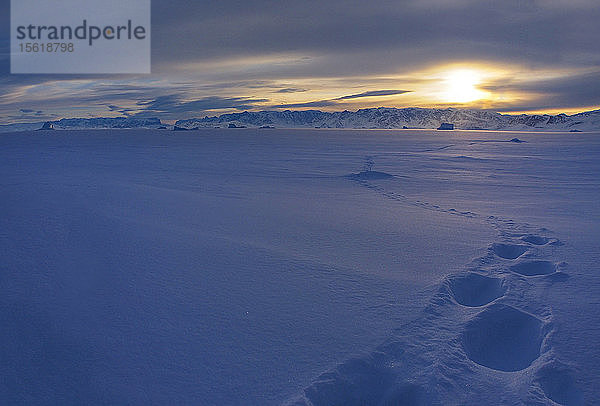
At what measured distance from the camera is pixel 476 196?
7074 millimetres

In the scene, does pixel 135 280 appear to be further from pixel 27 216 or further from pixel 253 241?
pixel 27 216

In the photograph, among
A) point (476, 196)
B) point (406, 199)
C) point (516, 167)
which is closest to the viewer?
point (406, 199)

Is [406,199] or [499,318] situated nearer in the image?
[499,318]

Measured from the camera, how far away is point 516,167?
12602 mm

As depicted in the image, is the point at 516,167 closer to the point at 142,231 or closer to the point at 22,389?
the point at 142,231

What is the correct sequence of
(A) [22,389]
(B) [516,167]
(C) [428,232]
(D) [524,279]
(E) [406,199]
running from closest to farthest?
(A) [22,389] → (D) [524,279] → (C) [428,232] → (E) [406,199] → (B) [516,167]

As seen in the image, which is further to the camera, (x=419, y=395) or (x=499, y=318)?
(x=499, y=318)

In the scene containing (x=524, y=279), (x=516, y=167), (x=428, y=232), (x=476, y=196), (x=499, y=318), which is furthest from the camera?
(x=516, y=167)

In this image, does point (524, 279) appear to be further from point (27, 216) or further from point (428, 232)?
point (27, 216)

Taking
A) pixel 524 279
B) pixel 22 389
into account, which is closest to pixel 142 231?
pixel 22 389

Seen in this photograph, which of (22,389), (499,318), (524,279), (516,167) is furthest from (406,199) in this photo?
(516,167)

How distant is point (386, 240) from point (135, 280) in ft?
8.00

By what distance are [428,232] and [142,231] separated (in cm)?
308

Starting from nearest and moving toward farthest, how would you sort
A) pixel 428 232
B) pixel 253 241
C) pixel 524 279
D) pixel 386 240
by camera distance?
pixel 524 279 → pixel 253 241 → pixel 386 240 → pixel 428 232
